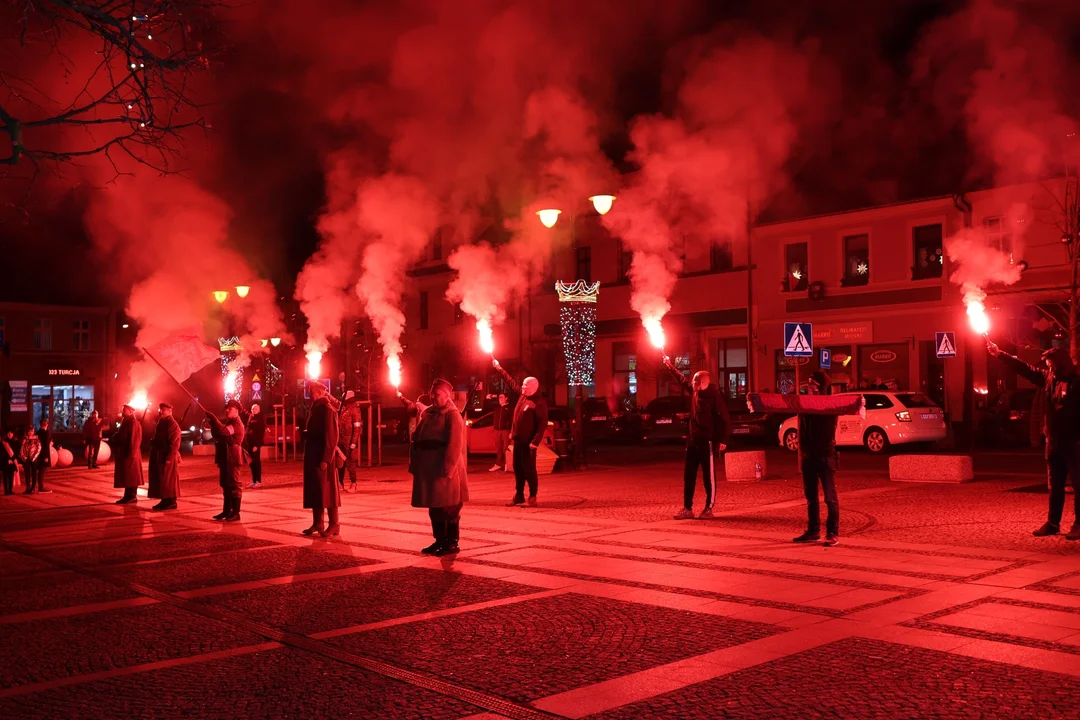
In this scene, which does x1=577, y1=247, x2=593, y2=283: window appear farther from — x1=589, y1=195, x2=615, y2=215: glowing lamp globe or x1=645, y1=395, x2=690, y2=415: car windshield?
x1=589, y1=195, x2=615, y2=215: glowing lamp globe

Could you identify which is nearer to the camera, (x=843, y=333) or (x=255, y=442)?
(x=255, y=442)

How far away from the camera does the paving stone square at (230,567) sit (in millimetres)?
9562

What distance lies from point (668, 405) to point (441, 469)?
81.8 feet

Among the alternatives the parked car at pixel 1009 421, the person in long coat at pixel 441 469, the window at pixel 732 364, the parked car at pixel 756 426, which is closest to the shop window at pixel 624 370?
the window at pixel 732 364

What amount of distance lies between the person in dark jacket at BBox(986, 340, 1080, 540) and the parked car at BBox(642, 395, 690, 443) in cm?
2293

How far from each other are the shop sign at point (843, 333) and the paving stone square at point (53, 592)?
30.9m

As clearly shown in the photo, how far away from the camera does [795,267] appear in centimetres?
3903

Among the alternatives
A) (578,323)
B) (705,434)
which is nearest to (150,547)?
(705,434)

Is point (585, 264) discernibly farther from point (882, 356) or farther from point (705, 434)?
point (705, 434)

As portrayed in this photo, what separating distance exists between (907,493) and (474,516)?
21.8 ft

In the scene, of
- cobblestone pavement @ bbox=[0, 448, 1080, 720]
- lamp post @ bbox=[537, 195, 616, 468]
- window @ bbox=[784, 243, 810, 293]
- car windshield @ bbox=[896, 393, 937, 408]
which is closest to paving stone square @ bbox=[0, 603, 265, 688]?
cobblestone pavement @ bbox=[0, 448, 1080, 720]

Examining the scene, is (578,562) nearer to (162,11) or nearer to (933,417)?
(162,11)

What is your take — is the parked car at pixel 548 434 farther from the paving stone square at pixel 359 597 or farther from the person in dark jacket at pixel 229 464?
the paving stone square at pixel 359 597

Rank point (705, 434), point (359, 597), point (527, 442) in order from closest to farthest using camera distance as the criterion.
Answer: point (359, 597)
point (705, 434)
point (527, 442)
